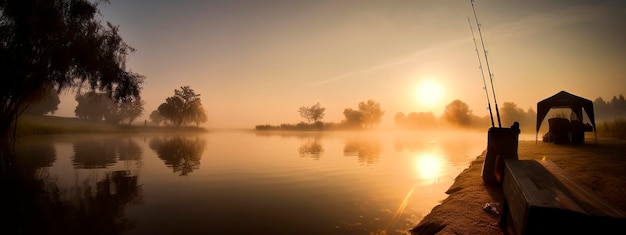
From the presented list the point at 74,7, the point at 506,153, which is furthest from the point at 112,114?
the point at 506,153

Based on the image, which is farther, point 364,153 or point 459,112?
point 459,112

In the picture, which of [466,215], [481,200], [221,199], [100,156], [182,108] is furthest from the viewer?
[182,108]

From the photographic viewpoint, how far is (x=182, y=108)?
261 ft

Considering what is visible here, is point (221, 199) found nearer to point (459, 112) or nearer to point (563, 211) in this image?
point (563, 211)

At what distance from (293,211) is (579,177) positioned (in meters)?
8.11

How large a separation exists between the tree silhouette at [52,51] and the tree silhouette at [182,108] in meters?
56.7

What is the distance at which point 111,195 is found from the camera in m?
7.71

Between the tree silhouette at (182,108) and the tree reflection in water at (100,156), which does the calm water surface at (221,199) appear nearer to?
the tree reflection in water at (100,156)

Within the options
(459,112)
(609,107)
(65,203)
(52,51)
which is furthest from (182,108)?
(609,107)

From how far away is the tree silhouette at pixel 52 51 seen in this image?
1917 cm

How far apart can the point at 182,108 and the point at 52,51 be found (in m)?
61.6

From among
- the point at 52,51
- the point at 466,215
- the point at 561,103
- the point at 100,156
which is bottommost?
the point at 466,215

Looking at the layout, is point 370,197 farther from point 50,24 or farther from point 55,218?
point 50,24

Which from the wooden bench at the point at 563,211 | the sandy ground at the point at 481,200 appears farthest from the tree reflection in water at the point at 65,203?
the wooden bench at the point at 563,211
